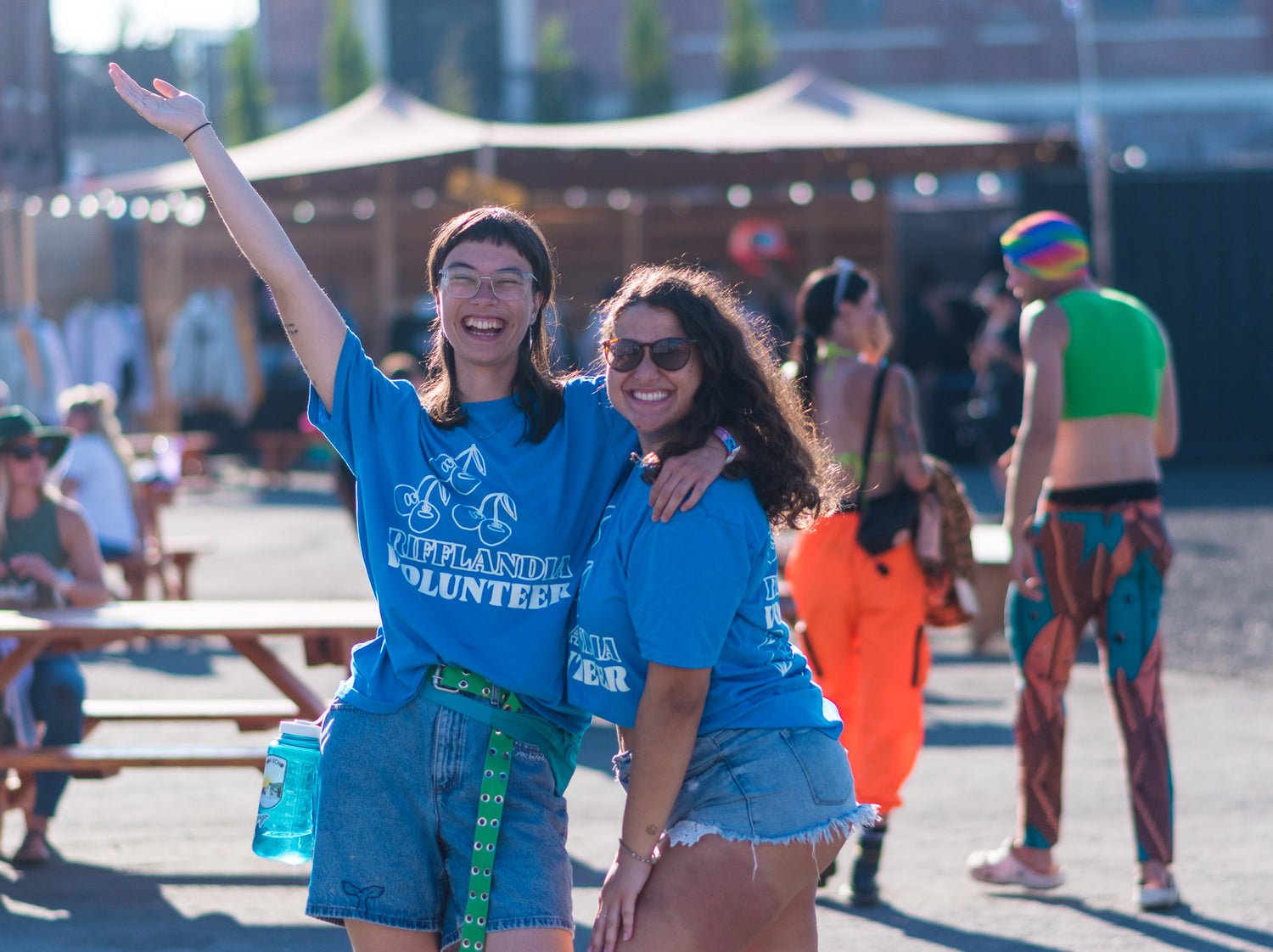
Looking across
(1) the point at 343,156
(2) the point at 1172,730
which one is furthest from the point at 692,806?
(1) the point at 343,156

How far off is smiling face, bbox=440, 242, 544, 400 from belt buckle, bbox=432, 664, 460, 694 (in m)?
0.48

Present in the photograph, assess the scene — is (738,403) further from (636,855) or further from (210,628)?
(210,628)

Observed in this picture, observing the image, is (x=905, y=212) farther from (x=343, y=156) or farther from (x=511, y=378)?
(x=511, y=378)

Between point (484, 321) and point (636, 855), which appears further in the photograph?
point (484, 321)

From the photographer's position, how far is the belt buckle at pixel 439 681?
2.68 meters

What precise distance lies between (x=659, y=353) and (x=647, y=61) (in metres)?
30.4

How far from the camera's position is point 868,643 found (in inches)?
196

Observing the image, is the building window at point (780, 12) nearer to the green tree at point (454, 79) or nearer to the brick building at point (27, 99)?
the green tree at point (454, 79)

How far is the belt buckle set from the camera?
8.80 feet

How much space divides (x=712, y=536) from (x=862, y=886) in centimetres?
270

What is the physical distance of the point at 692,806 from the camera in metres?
2.60

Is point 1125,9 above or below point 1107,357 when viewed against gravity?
above

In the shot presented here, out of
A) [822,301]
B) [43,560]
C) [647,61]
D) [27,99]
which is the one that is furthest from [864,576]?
[647,61]

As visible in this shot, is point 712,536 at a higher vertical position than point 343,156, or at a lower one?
lower
